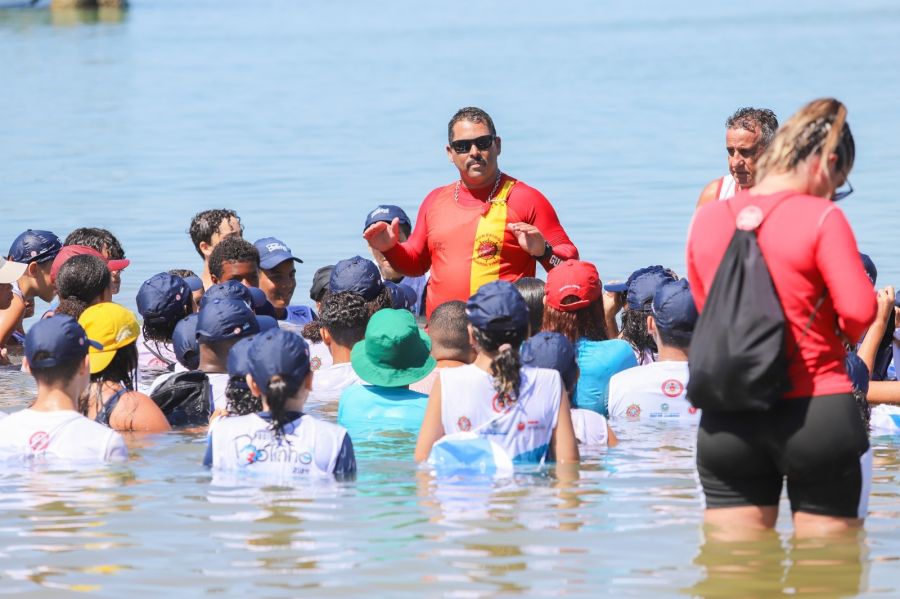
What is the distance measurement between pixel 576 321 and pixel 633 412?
615mm

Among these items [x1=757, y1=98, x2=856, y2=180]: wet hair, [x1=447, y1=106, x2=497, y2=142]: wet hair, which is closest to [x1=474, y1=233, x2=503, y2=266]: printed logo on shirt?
[x1=447, y1=106, x2=497, y2=142]: wet hair

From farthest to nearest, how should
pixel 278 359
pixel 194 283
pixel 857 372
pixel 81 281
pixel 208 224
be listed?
pixel 208 224 → pixel 194 283 → pixel 81 281 → pixel 857 372 → pixel 278 359

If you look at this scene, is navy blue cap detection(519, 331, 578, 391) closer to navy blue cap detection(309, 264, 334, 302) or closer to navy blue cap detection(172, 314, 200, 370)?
navy blue cap detection(172, 314, 200, 370)

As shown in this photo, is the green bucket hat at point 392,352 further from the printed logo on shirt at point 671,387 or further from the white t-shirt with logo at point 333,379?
the printed logo on shirt at point 671,387

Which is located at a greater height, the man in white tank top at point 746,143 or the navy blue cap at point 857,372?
the man in white tank top at point 746,143

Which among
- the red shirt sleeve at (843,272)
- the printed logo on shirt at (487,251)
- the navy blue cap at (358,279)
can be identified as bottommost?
the red shirt sleeve at (843,272)

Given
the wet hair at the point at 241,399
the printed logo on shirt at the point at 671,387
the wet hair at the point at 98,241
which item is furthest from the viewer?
the wet hair at the point at 98,241

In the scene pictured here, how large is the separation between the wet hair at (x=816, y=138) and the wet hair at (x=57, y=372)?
3047 millimetres

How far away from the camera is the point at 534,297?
871 cm

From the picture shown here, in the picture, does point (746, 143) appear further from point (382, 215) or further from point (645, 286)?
point (382, 215)

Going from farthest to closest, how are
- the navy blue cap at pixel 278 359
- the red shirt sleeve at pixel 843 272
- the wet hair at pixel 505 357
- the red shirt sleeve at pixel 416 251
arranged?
the red shirt sleeve at pixel 416 251, the wet hair at pixel 505 357, the navy blue cap at pixel 278 359, the red shirt sleeve at pixel 843 272

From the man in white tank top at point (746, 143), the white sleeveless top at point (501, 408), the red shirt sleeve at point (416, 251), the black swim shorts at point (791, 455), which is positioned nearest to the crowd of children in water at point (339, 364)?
the white sleeveless top at point (501, 408)

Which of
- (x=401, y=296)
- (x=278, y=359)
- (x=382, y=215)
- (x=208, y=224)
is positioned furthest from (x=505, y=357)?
(x=208, y=224)

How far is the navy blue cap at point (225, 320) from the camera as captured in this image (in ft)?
26.4
